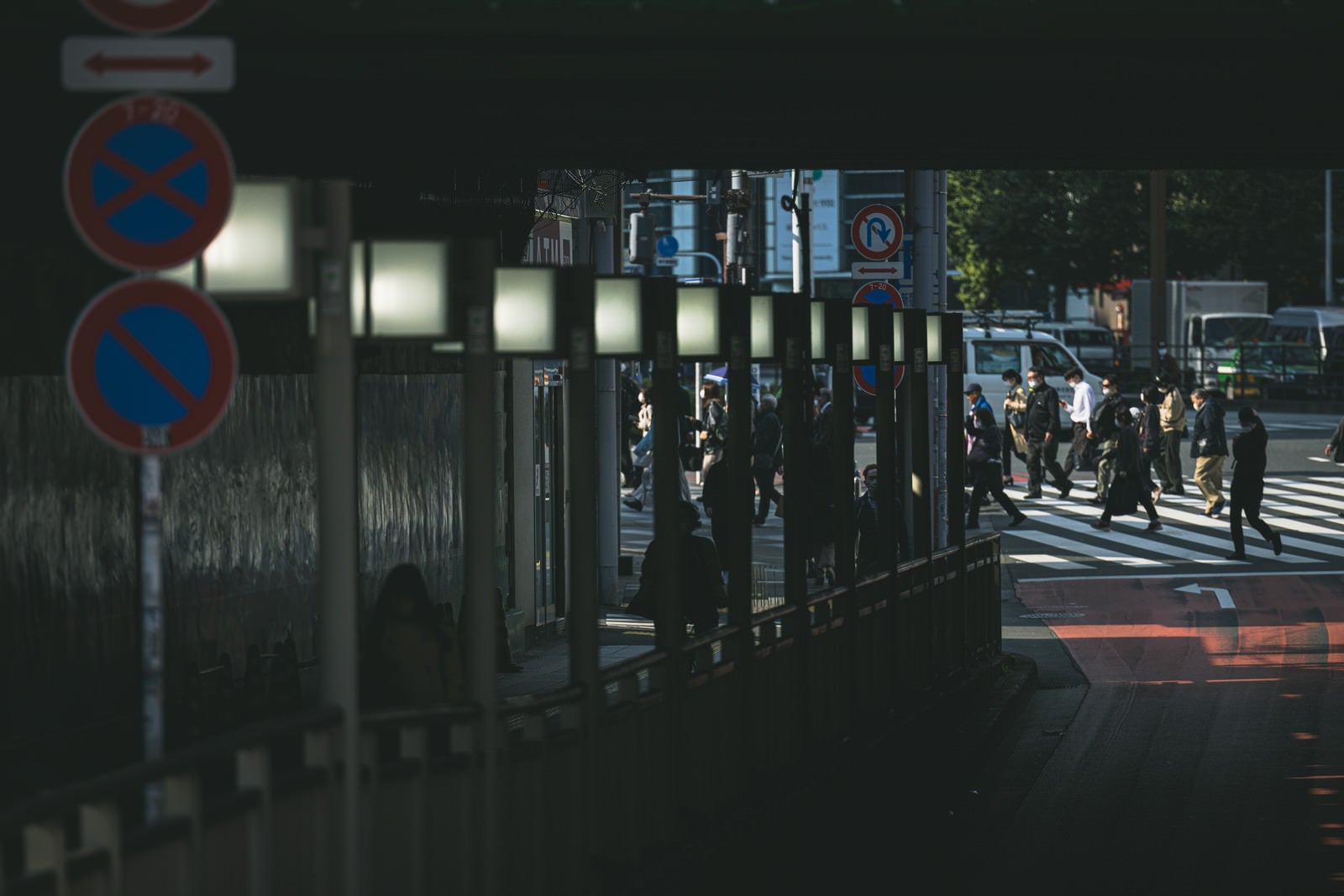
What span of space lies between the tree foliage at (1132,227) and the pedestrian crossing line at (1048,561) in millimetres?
36896

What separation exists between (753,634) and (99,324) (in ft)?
16.4

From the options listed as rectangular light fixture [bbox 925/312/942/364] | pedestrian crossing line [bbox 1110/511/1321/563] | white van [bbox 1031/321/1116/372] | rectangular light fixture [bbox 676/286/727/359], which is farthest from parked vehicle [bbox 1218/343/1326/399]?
rectangular light fixture [bbox 676/286/727/359]

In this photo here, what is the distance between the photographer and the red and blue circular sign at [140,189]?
19.6 feet

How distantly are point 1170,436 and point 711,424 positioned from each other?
679 cm

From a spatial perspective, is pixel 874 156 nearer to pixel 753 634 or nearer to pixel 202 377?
pixel 753 634

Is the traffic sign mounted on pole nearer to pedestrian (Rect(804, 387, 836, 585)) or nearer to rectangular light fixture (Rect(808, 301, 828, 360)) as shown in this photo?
rectangular light fixture (Rect(808, 301, 828, 360))

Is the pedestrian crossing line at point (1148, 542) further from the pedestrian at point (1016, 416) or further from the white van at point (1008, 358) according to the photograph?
the white van at point (1008, 358)

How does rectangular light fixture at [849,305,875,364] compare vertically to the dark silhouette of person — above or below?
above

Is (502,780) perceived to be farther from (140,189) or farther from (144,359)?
(140,189)

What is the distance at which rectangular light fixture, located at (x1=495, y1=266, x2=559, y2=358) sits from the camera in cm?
820

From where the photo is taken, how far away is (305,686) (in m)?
13.7

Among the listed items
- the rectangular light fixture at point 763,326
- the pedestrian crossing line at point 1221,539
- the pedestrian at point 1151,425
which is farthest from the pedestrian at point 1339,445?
the rectangular light fixture at point 763,326

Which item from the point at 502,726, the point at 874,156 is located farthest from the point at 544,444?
the point at 502,726

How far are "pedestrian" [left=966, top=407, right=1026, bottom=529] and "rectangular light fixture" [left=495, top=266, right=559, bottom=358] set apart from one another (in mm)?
19583
